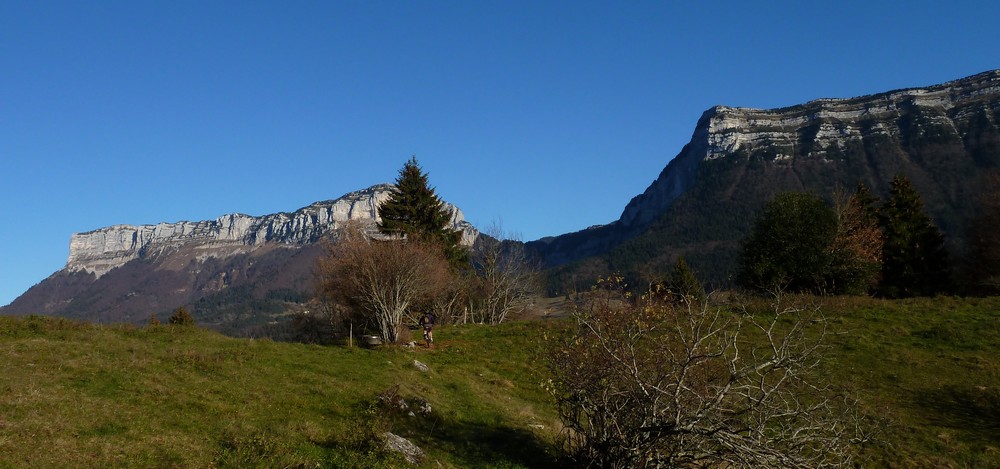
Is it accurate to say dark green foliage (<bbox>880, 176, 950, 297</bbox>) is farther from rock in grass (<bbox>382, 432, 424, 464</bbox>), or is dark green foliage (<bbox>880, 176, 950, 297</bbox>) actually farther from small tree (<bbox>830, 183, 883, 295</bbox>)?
rock in grass (<bbox>382, 432, 424, 464</bbox>)

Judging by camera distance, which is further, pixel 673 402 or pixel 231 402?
pixel 231 402

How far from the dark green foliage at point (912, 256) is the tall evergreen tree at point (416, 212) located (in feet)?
128

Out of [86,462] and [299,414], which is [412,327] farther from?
[86,462]

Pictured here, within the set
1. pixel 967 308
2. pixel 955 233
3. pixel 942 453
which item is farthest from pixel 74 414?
pixel 955 233

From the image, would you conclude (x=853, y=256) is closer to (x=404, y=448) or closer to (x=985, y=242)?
(x=985, y=242)

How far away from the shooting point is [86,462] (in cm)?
1082

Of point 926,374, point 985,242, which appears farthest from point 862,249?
point 926,374

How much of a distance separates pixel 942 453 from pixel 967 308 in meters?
21.0

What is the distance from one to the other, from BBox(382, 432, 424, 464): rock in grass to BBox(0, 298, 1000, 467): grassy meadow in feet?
0.98

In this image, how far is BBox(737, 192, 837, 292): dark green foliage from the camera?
1753 inches

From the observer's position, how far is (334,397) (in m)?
18.4

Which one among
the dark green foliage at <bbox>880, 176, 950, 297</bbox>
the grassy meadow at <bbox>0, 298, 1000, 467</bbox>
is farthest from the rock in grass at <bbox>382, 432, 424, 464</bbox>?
the dark green foliage at <bbox>880, 176, 950, 297</bbox>

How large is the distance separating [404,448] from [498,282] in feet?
144

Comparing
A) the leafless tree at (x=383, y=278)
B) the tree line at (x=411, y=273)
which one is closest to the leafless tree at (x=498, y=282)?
the tree line at (x=411, y=273)
